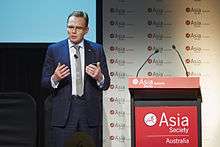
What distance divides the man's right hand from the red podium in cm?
52

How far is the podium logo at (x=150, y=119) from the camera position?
3773 mm

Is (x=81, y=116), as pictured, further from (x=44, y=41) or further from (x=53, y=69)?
(x=44, y=41)

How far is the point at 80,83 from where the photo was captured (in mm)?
3867

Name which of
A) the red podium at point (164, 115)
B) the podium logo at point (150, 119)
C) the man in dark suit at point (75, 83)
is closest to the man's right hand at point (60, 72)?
the man in dark suit at point (75, 83)

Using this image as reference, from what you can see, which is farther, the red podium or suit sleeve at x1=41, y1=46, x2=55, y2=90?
suit sleeve at x1=41, y1=46, x2=55, y2=90

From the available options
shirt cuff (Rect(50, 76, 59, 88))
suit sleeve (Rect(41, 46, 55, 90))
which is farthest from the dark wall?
shirt cuff (Rect(50, 76, 59, 88))

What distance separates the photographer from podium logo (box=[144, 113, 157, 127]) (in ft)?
12.4

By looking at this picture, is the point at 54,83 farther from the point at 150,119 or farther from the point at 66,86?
the point at 150,119

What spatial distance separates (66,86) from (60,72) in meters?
0.16

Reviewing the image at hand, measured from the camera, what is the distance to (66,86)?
12.7 ft

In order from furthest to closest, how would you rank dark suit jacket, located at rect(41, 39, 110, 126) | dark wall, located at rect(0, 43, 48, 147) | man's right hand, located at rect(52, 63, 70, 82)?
dark wall, located at rect(0, 43, 48, 147) → dark suit jacket, located at rect(41, 39, 110, 126) → man's right hand, located at rect(52, 63, 70, 82)

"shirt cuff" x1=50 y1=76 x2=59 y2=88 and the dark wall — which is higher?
the dark wall

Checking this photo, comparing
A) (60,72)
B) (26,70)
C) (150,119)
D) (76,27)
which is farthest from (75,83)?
(26,70)

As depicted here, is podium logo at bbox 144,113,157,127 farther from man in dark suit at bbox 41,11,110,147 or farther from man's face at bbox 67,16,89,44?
man's face at bbox 67,16,89,44
